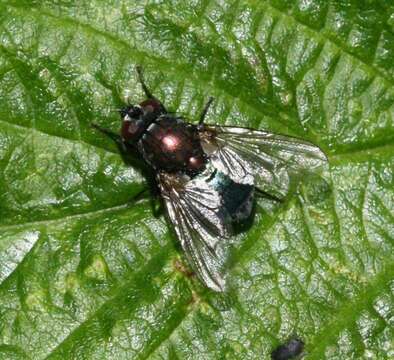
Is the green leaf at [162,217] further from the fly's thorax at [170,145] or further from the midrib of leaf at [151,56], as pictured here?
the fly's thorax at [170,145]

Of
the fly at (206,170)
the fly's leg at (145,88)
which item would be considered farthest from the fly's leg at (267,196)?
the fly's leg at (145,88)

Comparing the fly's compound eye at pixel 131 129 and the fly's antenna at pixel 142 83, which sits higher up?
the fly's antenna at pixel 142 83

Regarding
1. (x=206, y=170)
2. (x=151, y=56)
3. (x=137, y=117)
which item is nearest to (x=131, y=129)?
(x=137, y=117)

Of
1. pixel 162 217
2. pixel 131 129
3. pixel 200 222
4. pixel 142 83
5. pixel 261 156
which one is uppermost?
pixel 261 156

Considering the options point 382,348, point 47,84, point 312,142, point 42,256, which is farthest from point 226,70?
point 382,348

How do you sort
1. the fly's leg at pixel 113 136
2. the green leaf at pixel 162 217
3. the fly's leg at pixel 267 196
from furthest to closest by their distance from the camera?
the fly's leg at pixel 267 196 → the fly's leg at pixel 113 136 → the green leaf at pixel 162 217

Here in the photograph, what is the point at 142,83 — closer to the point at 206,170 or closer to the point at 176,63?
the point at 176,63
